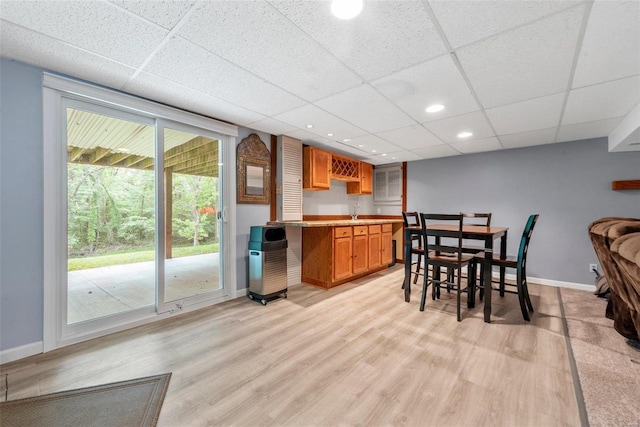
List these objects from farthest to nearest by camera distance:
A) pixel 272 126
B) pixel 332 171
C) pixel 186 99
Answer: pixel 332 171
pixel 272 126
pixel 186 99

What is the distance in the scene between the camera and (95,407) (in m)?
1.50

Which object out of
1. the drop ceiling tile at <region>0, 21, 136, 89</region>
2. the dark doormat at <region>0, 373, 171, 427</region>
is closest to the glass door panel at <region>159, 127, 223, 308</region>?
the drop ceiling tile at <region>0, 21, 136, 89</region>

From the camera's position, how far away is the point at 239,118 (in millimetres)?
3115

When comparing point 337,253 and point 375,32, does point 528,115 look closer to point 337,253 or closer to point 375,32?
point 375,32

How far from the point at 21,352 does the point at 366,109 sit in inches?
148

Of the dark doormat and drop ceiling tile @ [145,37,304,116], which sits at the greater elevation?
drop ceiling tile @ [145,37,304,116]

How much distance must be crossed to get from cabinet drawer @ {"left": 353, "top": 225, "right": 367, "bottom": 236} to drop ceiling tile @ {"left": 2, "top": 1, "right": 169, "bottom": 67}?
3.31 metres

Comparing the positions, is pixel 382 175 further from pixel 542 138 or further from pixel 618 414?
pixel 618 414

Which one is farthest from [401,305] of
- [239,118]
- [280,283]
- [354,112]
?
[239,118]

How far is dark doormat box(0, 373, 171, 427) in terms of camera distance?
1.39 m

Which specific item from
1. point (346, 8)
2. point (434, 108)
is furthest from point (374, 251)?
point (346, 8)

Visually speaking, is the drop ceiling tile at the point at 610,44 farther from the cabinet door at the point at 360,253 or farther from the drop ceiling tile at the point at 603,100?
the cabinet door at the point at 360,253

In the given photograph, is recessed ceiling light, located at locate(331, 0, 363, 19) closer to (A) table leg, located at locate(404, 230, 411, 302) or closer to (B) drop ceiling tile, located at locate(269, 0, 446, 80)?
(B) drop ceiling tile, located at locate(269, 0, 446, 80)

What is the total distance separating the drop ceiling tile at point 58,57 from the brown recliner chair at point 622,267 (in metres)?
3.76
